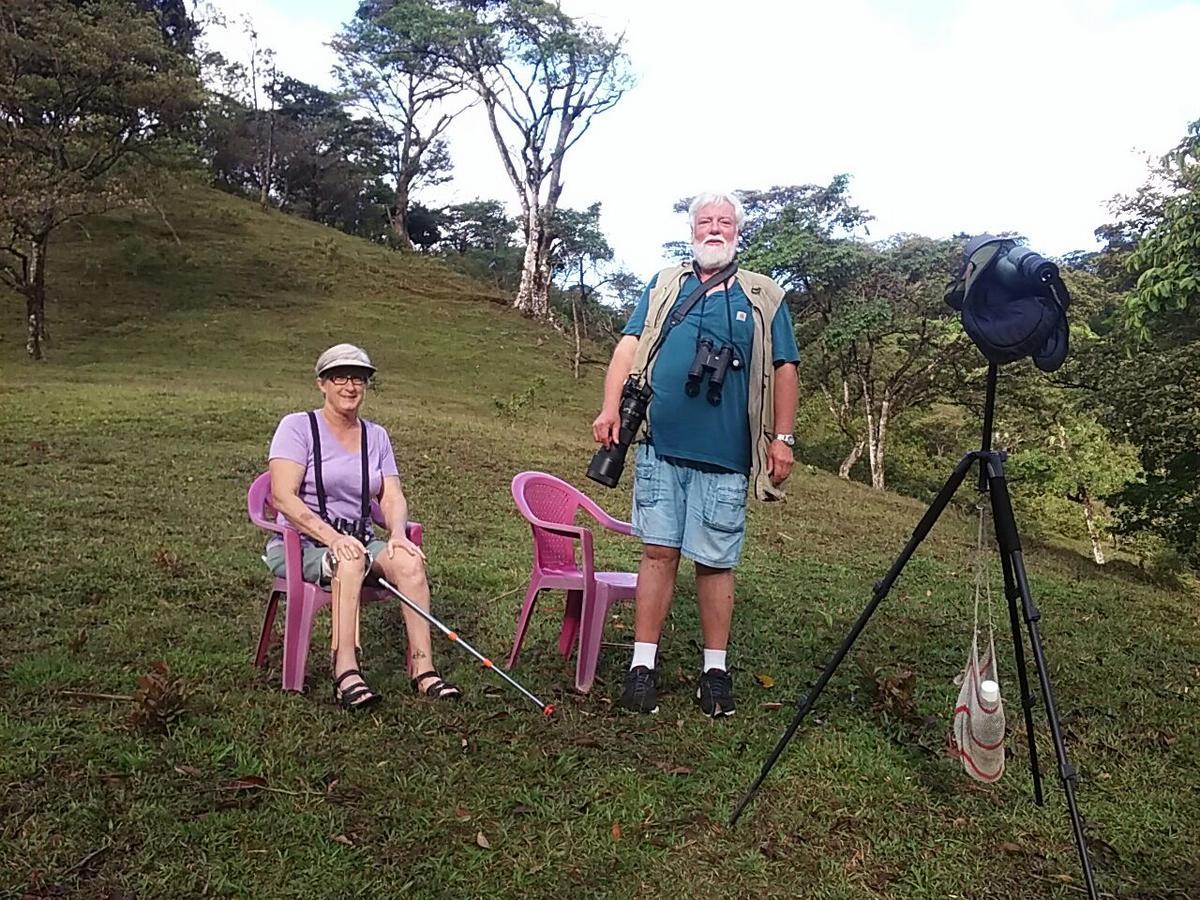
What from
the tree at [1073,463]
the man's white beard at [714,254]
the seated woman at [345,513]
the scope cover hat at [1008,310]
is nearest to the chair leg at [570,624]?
the seated woman at [345,513]

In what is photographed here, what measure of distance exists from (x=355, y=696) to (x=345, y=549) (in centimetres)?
49

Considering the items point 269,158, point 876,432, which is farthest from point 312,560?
point 269,158

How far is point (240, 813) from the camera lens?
2.49 m

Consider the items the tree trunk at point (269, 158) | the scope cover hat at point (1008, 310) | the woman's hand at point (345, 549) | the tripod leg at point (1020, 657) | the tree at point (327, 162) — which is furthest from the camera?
the tree at point (327, 162)

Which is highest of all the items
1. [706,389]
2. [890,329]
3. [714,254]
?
[890,329]

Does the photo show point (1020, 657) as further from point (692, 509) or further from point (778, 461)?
point (692, 509)

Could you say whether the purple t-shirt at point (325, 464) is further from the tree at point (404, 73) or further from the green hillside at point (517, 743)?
the tree at point (404, 73)

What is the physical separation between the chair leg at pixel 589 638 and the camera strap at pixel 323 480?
869 millimetres

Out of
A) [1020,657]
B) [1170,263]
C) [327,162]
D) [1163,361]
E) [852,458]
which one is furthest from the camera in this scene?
[327,162]

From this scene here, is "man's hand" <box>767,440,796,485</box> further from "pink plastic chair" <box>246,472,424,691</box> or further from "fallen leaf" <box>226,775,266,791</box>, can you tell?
"fallen leaf" <box>226,775,266,791</box>

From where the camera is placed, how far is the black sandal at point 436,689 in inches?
131

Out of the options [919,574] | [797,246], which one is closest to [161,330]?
[797,246]

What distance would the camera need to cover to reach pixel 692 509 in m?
3.38

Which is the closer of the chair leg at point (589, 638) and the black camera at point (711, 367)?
the black camera at point (711, 367)
